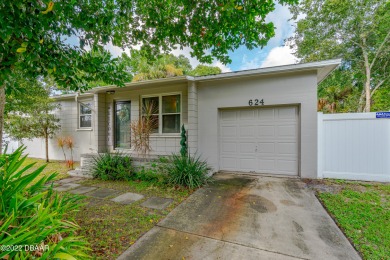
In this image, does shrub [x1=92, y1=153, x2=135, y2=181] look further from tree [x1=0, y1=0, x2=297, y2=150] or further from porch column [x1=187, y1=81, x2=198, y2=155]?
tree [x1=0, y1=0, x2=297, y2=150]

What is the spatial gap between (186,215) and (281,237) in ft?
5.30

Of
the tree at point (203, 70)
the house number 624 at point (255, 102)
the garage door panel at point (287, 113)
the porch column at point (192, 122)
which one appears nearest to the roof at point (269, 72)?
the porch column at point (192, 122)

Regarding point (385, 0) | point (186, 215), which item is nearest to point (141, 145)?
point (186, 215)

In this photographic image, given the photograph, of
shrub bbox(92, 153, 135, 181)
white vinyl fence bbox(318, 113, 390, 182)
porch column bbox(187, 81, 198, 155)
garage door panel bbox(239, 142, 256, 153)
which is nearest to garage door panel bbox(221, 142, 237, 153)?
garage door panel bbox(239, 142, 256, 153)

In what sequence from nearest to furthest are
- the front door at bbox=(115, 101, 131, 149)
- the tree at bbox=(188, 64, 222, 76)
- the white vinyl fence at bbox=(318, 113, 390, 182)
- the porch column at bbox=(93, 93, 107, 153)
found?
the white vinyl fence at bbox=(318, 113, 390, 182), the porch column at bbox=(93, 93, 107, 153), the front door at bbox=(115, 101, 131, 149), the tree at bbox=(188, 64, 222, 76)

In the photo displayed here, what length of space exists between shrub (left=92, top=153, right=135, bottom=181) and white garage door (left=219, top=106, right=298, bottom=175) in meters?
3.20

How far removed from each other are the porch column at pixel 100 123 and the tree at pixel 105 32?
3.19m

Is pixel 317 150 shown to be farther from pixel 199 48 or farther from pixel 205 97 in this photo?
pixel 199 48

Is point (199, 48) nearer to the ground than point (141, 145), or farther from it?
farther from it

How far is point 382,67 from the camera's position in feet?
34.2

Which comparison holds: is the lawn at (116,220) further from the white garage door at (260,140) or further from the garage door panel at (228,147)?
the white garage door at (260,140)

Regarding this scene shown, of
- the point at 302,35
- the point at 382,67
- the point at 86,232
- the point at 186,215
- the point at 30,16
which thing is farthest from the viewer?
the point at 302,35

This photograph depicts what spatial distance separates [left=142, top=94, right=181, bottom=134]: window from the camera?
6.90 m

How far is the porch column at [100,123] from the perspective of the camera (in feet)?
24.7
